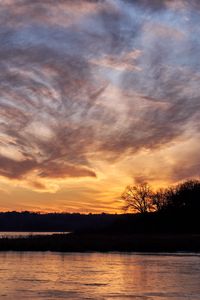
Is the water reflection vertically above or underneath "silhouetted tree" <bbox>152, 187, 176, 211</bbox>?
underneath

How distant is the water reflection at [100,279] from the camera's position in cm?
2309

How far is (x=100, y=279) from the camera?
2884 centimetres

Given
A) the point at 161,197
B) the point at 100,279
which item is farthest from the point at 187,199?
the point at 100,279

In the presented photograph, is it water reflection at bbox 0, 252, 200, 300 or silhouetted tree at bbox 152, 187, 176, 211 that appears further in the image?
silhouetted tree at bbox 152, 187, 176, 211

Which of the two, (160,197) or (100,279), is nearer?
(100,279)

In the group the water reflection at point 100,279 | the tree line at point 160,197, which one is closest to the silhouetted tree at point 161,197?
the tree line at point 160,197

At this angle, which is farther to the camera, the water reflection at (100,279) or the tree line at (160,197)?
the tree line at (160,197)

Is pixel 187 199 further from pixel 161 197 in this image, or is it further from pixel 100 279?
pixel 100 279

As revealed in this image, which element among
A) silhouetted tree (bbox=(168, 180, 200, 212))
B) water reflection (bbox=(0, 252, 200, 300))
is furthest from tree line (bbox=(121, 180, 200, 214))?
water reflection (bbox=(0, 252, 200, 300))

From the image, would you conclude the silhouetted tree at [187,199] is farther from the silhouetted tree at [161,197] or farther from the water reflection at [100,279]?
the water reflection at [100,279]

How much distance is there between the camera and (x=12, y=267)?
117ft

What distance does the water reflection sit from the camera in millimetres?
23094

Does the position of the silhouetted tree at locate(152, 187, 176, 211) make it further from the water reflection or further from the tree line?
the water reflection

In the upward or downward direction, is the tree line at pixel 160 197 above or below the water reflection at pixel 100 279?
above
